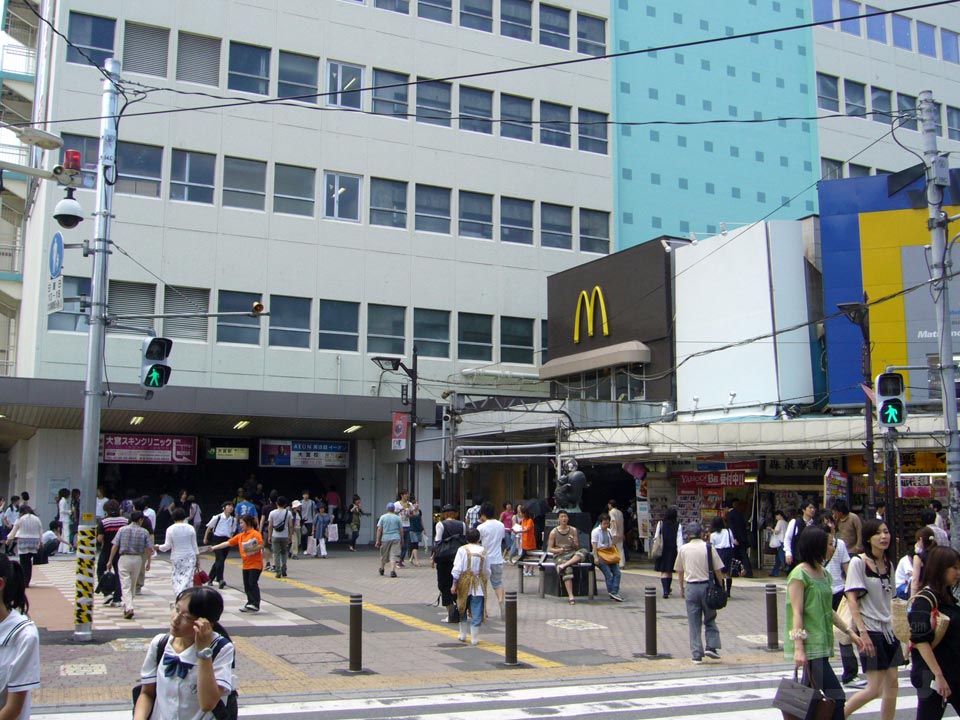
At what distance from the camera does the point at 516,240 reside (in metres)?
35.9

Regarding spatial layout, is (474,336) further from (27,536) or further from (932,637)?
(932,637)

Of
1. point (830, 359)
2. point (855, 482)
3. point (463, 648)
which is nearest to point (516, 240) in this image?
point (830, 359)

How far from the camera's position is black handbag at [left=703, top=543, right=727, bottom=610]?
11.6 m

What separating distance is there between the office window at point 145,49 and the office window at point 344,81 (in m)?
5.52

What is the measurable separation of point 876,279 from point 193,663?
2385cm

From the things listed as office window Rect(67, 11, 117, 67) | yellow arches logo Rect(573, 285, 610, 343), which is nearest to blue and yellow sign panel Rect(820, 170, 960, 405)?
yellow arches logo Rect(573, 285, 610, 343)

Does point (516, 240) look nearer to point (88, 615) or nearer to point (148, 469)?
point (148, 469)

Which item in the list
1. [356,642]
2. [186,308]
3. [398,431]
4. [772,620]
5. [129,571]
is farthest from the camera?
[186,308]

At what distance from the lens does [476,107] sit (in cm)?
3541

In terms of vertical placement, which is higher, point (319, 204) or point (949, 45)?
point (949, 45)

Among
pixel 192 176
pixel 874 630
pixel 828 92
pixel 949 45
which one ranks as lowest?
pixel 874 630

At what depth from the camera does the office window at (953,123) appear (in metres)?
42.6

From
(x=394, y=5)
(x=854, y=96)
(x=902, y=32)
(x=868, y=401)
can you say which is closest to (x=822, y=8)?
(x=854, y=96)

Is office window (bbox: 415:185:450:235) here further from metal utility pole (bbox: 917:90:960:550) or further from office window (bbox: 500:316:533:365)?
metal utility pole (bbox: 917:90:960:550)
